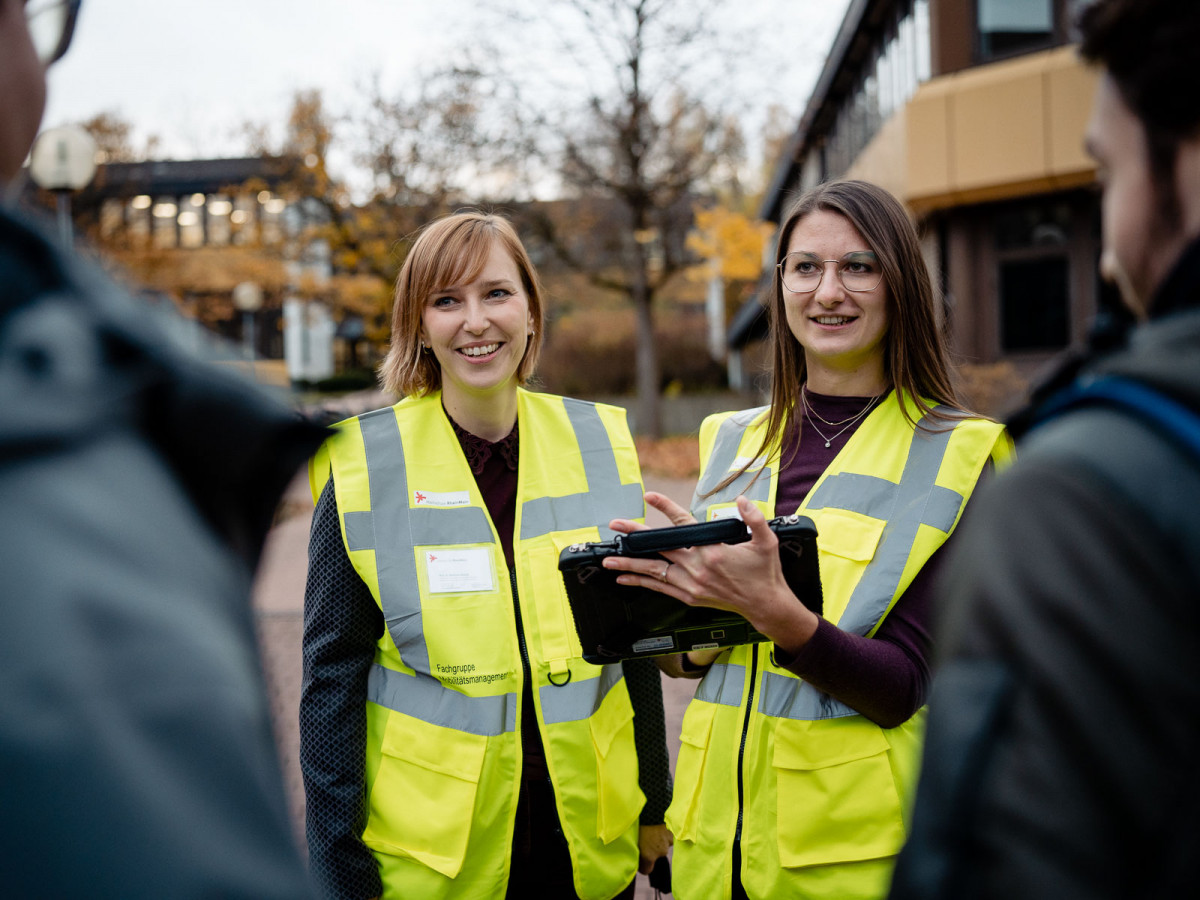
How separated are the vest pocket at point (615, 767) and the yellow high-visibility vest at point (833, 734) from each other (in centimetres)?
17

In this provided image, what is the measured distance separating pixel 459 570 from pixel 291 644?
6.24 metres

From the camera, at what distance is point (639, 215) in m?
24.2

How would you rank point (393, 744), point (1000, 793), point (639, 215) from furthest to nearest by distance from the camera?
point (639, 215) → point (393, 744) → point (1000, 793)

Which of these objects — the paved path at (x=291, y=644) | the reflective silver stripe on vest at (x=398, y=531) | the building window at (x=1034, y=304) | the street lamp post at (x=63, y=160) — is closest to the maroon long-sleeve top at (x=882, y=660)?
the reflective silver stripe on vest at (x=398, y=531)

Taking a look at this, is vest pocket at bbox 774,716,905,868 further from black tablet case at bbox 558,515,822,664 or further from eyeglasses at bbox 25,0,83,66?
eyeglasses at bbox 25,0,83,66

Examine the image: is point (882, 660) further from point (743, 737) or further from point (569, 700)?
point (569, 700)

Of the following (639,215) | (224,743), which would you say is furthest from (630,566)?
(639,215)

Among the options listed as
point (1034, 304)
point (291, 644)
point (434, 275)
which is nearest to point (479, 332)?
point (434, 275)

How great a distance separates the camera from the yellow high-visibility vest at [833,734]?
85.7 inches

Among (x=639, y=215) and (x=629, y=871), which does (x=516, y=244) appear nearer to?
(x=629, y=871)

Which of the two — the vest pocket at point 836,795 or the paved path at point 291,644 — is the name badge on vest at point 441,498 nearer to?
the paved path at point 291,644

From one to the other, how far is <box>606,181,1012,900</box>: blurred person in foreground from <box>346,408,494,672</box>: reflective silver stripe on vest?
0.60m

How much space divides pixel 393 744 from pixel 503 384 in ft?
3.46

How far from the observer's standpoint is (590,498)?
8.96 feet
